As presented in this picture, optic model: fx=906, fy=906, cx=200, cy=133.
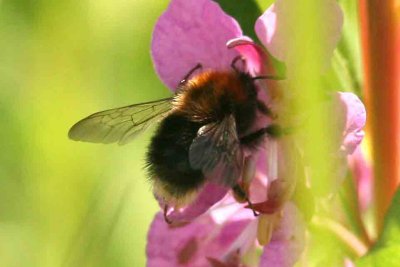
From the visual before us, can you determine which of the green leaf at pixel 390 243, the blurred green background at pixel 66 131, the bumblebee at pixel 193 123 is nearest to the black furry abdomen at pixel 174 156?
the bumblebee at pixel 193 123

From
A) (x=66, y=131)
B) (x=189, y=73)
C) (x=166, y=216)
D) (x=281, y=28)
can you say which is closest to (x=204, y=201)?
(x=166, y=216)

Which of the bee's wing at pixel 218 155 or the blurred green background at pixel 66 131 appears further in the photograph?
the blurred green background at pixel 66 131

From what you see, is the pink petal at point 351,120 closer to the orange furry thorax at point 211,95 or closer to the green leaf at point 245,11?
the orange furry thorax at point 211,95

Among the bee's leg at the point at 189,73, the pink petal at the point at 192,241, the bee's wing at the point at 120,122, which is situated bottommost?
the pink petal at the point at 192,241

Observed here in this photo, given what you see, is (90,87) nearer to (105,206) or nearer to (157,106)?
(105,206)

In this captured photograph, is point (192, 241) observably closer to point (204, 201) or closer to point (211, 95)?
point (204, 201)

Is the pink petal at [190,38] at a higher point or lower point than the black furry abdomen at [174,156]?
higher

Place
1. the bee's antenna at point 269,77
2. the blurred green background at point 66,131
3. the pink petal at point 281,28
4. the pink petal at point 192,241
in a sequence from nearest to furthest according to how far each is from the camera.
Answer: the pink petal at point 281,28, the bee's antenna at point 269,77, the pink petal at point 192,241, the blurred green background at point 66,131
